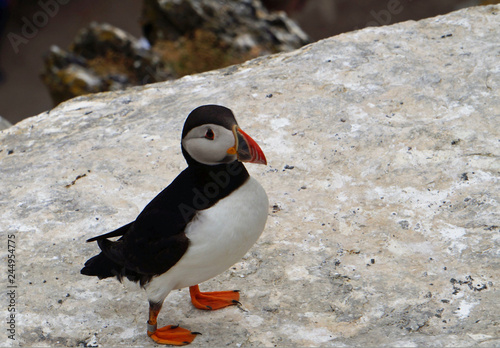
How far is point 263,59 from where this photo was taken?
564 cm

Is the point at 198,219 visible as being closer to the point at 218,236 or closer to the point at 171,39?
the point at 218,236

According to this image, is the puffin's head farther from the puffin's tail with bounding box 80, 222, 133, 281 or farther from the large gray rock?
the large gray rock

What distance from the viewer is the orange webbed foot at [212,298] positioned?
10.7ft

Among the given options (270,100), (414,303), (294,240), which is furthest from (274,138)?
(414,303)

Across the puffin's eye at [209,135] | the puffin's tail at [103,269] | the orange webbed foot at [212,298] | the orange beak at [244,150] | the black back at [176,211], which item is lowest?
the orange webbed foot at [212,298]

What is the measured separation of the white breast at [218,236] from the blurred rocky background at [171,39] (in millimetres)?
6473

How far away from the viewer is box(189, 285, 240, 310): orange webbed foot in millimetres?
3254

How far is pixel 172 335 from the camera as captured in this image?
9.89ft

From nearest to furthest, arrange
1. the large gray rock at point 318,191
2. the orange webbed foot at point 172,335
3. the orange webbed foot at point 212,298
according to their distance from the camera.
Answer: the orange webbed foot at point 172,335 → the large gray rock at point 318,191 → the orange webbed foot at point 212,298

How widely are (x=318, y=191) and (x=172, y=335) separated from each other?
1.47 metres

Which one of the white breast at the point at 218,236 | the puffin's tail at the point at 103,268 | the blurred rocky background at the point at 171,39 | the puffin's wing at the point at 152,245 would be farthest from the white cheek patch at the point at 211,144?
the blurred rocky background at the point at 171,39

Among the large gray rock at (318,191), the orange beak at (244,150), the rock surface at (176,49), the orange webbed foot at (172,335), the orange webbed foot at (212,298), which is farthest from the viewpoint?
the rock surface at (176,49)

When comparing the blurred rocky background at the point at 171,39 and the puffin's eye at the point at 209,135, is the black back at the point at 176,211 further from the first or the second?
the blurred rocky background at the point at 171,39

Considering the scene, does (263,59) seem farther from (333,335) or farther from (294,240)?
(333,335)
